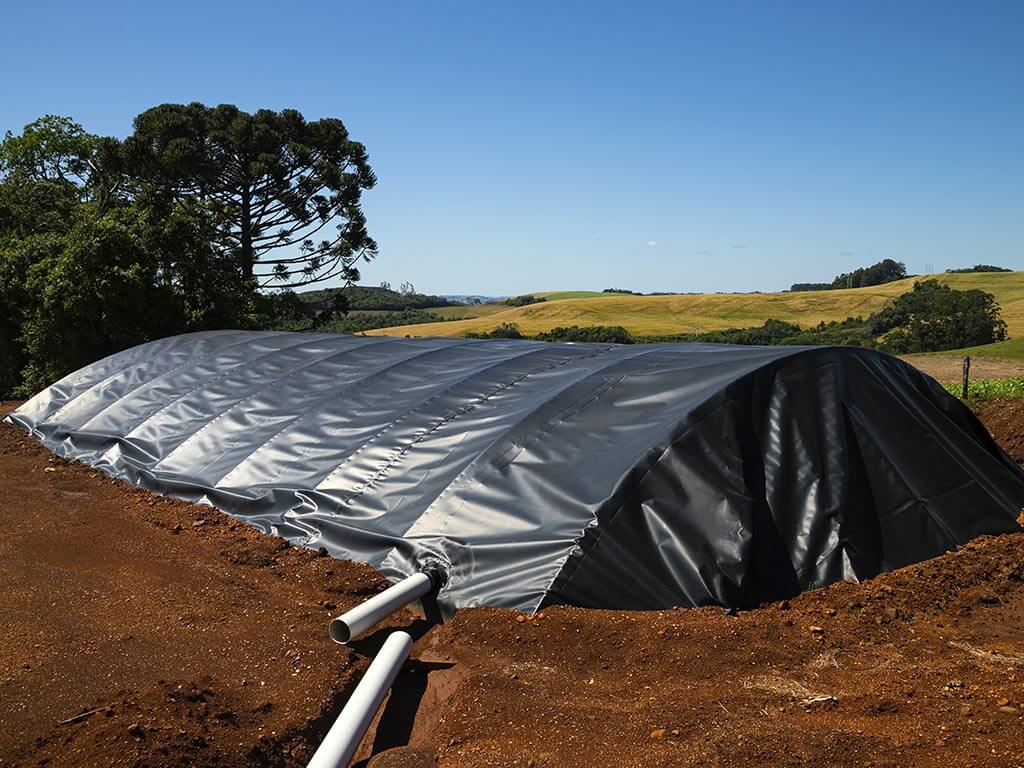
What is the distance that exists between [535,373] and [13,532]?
624cm

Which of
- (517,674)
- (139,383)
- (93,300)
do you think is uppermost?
(93,300)

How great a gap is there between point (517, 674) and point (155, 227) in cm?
2187

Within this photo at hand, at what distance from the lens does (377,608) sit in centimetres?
570

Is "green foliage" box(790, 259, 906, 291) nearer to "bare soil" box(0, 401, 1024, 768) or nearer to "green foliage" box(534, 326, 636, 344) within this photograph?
"green foliage" box(534, 326, 636, 344)

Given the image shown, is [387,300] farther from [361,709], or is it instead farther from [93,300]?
[361,709]

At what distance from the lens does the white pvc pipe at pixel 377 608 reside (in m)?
5.49

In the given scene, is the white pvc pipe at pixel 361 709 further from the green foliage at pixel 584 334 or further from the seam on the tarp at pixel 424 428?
the green foliage at pixel 584 334

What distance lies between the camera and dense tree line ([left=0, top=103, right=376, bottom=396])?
69.3 feet

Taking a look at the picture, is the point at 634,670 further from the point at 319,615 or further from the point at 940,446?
the point at 940,446

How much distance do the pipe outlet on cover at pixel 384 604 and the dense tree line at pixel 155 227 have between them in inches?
726

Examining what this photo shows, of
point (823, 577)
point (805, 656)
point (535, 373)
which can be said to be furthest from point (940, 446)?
point (535, 373)

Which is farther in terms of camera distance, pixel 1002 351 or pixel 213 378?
pixel 1002 351

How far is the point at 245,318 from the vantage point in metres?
25.9

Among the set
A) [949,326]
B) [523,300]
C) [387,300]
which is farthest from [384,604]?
[523,300]
